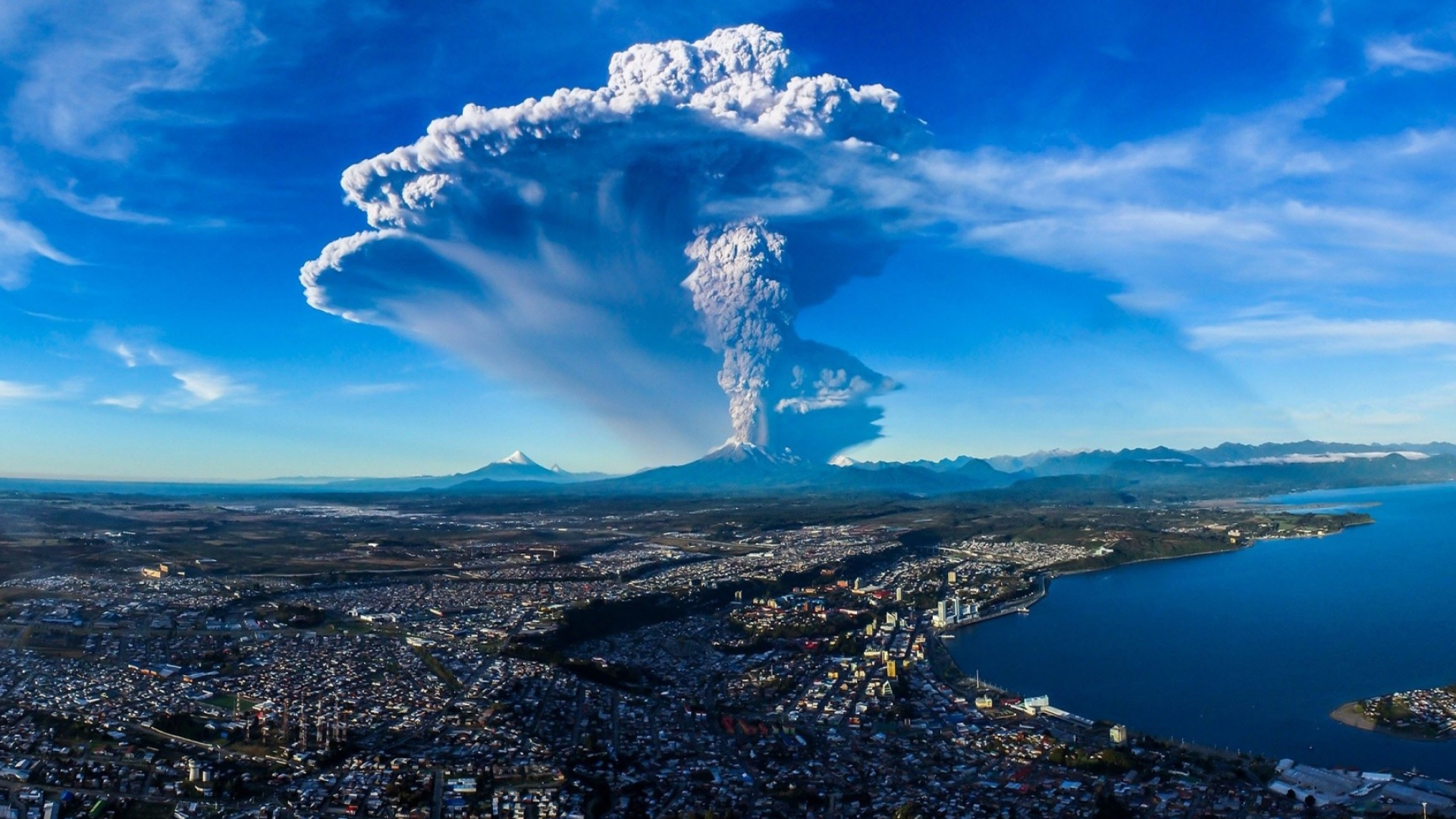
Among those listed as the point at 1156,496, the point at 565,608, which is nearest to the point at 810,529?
the point at 565,608

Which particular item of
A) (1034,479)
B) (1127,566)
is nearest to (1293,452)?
(1034,479)

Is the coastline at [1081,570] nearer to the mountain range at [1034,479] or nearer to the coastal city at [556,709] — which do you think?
the coastal city at [556,709]

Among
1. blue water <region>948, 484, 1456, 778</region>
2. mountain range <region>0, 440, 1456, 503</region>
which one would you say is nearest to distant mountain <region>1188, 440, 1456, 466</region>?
mountain range <region>0, 440, 1456, 503</region>

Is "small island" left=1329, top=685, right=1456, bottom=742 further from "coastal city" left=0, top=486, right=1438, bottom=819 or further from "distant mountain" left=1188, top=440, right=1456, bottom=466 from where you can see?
"distant mountain" left=1188, top=440, right=1456, bottom=466

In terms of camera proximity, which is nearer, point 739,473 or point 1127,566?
point 1127,566

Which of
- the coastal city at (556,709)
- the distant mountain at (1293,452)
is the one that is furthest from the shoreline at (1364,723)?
the distant mountain at (1293,452)

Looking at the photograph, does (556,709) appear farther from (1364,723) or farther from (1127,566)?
(1127,566)
